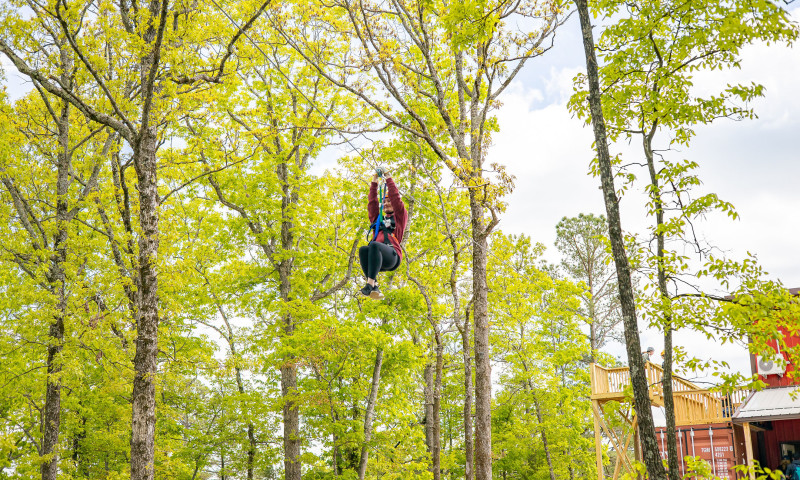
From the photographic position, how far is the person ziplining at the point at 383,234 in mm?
8398

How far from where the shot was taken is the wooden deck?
515 inches

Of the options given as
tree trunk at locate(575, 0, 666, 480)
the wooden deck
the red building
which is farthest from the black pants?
the red building

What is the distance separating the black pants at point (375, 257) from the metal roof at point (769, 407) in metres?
8.80

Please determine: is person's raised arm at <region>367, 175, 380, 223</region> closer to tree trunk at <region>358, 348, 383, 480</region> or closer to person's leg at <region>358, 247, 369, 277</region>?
person's leg at <region>358, 247, 369, 277</region>

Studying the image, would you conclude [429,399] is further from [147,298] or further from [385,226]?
[385,226]

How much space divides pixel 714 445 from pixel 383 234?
11.7 meters

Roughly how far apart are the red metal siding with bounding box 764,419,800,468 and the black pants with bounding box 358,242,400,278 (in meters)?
12.0

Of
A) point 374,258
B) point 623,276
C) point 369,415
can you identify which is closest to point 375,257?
point 374,258

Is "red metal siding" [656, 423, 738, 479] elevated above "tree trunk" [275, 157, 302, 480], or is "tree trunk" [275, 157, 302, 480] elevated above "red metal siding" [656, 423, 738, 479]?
"tree trunk" [275, 157, 302, 480]

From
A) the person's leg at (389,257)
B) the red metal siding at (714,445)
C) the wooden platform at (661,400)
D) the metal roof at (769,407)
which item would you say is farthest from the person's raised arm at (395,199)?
the red metal siding at (714,445)

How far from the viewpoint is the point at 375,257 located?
8.43 m

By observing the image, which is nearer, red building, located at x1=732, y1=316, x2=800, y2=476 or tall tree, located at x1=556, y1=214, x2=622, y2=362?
red building, located at x1=732, y1=316, x2=800, y2=476

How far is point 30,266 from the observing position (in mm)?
14484

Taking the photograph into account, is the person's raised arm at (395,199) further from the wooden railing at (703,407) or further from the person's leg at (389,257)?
the wooden railing at (703,407)
